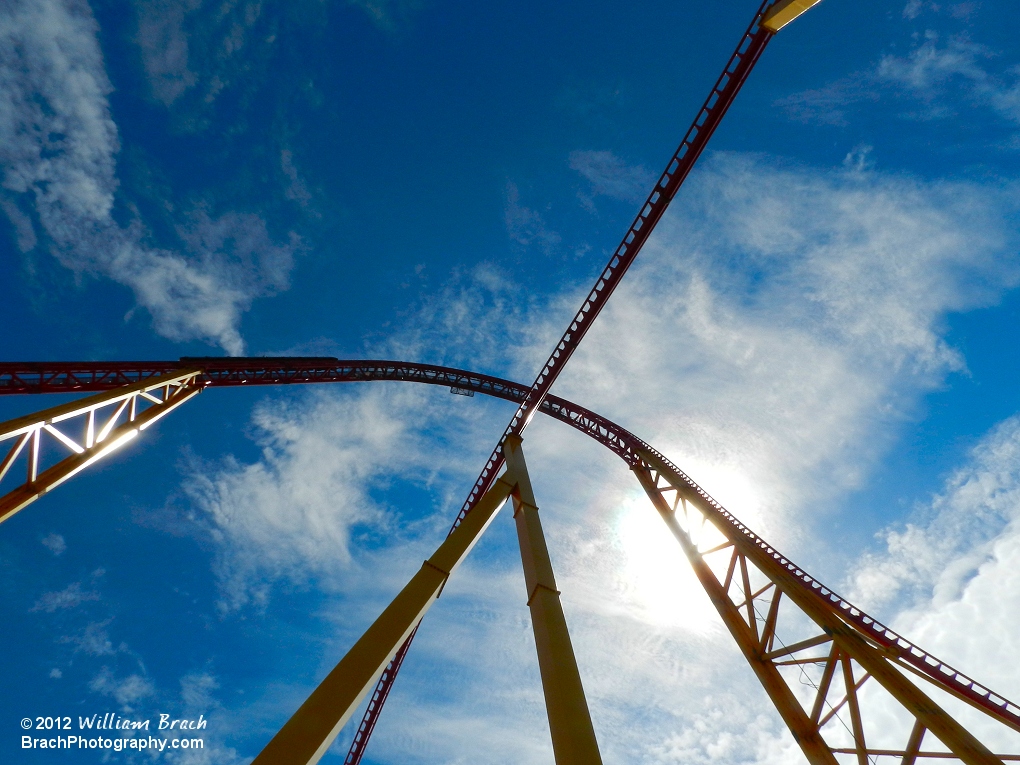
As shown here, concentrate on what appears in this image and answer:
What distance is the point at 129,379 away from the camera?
34.9 ft

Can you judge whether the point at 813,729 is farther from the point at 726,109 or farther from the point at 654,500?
the point at 726,109

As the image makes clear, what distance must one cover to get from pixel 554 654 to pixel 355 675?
1585 millimetres

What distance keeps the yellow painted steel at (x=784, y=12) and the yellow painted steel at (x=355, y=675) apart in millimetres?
7449

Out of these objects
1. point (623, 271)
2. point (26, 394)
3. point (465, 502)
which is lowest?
point (465, 502)

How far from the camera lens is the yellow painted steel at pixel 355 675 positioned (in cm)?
278

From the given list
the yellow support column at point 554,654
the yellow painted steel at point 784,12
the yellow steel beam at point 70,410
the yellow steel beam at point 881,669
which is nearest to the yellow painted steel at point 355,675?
the yellow support column at point 554,654

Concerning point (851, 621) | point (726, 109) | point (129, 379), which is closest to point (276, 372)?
point (129, 379)

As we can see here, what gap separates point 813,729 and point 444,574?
515 centimetres

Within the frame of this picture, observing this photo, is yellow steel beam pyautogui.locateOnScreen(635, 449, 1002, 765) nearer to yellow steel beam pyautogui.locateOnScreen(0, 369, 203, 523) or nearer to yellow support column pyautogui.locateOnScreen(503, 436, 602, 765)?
yellow support column pyautogui.locateOnScreen(503, 436, 602, 765)

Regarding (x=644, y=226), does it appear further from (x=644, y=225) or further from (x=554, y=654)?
(x=554, y=654)

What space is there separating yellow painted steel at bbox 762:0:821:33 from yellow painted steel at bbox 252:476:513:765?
745 cm

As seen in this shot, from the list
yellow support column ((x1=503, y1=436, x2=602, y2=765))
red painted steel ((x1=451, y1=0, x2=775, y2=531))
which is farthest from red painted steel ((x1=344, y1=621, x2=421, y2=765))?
yellow support column ((x1=503, y1=436, x2=602, y2=765))

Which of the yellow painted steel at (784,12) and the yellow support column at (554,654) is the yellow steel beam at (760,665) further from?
the yellow painted steel at (784,12)

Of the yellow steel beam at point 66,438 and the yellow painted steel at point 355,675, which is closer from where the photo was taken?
the yellow painted steel at point 355,675
